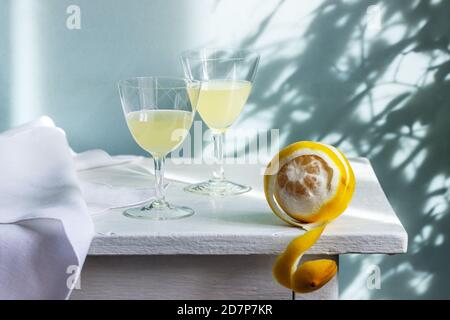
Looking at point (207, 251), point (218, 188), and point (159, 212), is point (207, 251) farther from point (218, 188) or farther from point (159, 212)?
point (218, 188)

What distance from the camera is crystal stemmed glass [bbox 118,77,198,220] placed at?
1188 mm

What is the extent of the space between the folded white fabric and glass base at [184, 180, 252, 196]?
23 cm

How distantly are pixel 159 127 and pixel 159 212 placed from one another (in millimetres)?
133

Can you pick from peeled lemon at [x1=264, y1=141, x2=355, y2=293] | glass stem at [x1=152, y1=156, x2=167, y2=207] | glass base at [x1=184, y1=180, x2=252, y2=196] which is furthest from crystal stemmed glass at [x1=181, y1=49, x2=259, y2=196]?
peeled lemon at [x1=264, y1=141, x2=355, y2=293]

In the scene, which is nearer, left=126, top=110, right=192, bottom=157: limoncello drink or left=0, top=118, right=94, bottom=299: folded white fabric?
left=0, top=118, right=94, bottom=299: folded white fabric

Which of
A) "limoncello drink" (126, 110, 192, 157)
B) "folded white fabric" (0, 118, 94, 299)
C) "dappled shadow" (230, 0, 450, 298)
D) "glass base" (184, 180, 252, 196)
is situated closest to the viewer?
"folded white fabric" (0, 118, 94, 299)

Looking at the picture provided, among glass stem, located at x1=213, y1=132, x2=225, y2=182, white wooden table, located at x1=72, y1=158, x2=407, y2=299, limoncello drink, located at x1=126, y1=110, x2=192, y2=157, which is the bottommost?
white wooden table, located at x1=72, y1=158, x2=407, y2=299

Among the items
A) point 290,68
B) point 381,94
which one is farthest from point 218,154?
point 381,94

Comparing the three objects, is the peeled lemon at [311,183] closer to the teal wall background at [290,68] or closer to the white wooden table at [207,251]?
the white wooden table at [207,251]

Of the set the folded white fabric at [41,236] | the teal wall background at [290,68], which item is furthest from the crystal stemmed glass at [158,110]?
the teal wall background at [290,68]

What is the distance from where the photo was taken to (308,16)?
171cm

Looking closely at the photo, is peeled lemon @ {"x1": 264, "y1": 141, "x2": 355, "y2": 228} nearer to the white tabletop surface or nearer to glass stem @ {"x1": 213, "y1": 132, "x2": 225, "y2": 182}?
the white tabletop surface
